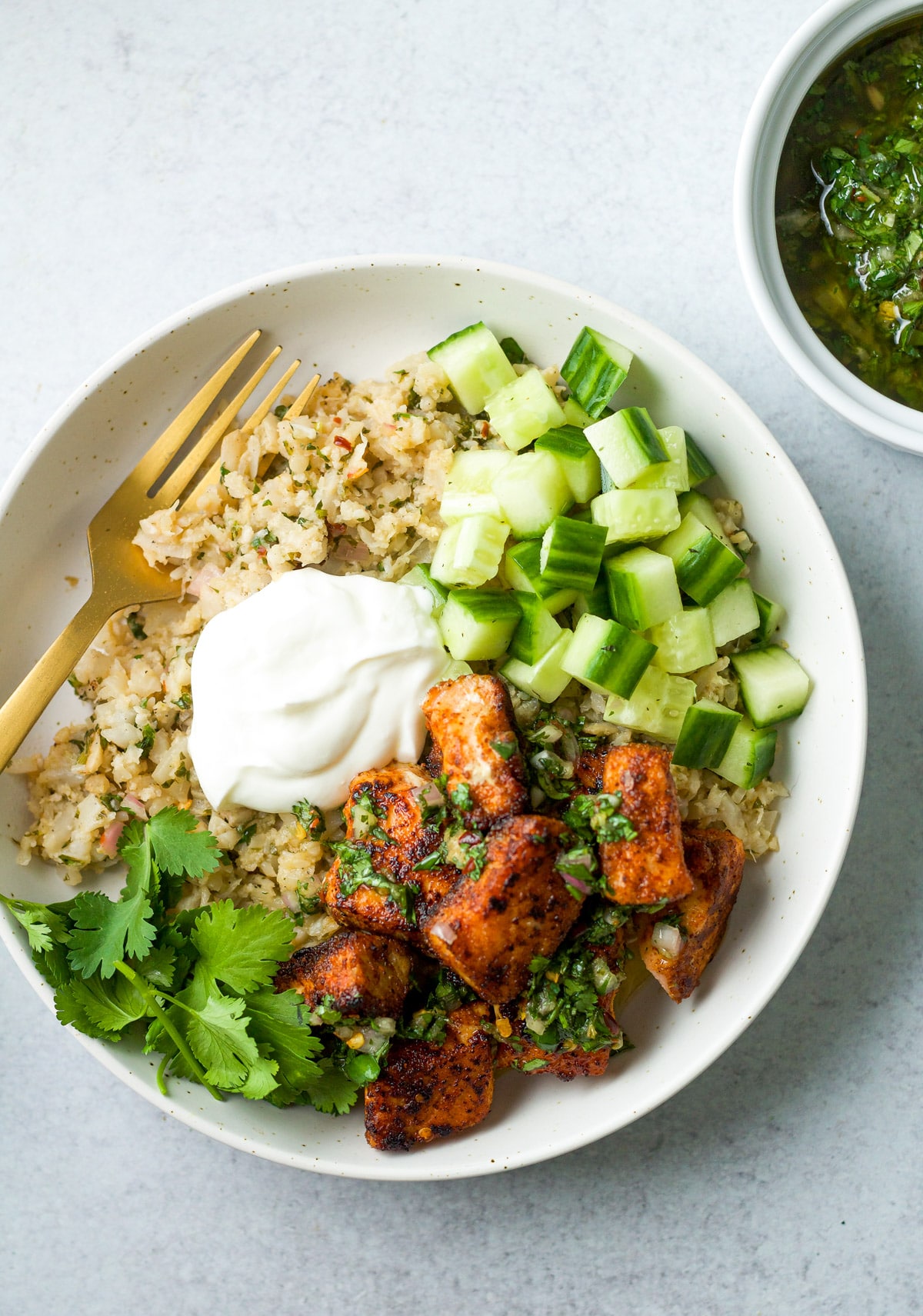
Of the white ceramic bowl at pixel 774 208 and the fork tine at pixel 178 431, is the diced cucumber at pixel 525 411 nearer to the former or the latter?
the white ceramic bowl at pixel 774 208

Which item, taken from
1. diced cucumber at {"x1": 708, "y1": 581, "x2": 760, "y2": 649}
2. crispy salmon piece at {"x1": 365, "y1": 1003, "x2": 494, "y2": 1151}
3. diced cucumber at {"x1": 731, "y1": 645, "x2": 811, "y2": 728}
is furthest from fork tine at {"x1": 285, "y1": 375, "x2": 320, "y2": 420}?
crispy salmon piece at {"x1": 365, "y1": 1003, "x2": 494, "y2": 1151}

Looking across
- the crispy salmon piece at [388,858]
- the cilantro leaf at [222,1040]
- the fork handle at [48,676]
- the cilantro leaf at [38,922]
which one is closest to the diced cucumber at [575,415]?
the crispy salmon piece at [388,858]

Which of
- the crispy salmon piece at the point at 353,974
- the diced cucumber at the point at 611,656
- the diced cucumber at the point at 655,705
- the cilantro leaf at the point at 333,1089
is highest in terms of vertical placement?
the diced cucumber at the point at 611,656

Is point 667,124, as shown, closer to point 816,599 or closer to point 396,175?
point 396,175

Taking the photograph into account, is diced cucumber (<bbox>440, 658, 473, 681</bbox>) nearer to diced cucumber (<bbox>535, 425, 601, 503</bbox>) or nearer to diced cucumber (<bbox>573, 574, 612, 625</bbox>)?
diced cucumber (<bbox>573, 574, 612, 625</bbox>)

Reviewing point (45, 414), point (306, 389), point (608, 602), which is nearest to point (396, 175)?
point (306, 389)
